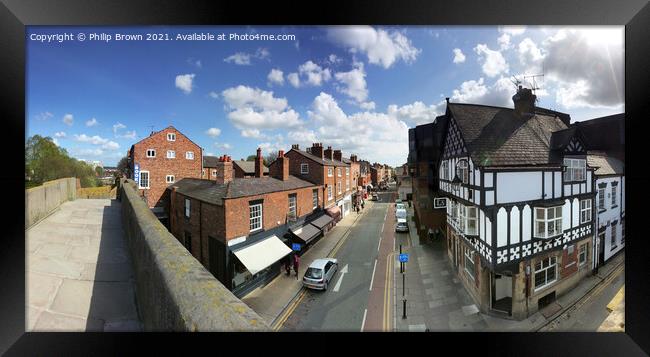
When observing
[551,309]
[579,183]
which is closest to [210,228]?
[551,309]

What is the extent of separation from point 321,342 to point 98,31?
4.36m

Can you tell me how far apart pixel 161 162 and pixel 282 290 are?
237 cm

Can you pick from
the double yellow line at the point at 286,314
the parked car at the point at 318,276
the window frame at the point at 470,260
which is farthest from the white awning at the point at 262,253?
the window frame at the point at 470,260

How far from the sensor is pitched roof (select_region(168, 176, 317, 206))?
2881mm

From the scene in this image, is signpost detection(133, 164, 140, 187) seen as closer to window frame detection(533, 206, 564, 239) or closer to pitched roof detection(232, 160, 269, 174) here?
pitched roof detection(232, 160, 269, 174)

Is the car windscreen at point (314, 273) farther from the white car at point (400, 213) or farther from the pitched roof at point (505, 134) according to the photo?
the pitched roof at point (505, 134)

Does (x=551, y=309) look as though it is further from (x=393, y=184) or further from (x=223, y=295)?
(x=223, y=295)

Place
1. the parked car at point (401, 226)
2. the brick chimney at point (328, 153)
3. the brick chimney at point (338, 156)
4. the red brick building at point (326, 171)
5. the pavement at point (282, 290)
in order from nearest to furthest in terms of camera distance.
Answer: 1. the pavement at point (282, 290)
2. the brick chimney at point (328, 153)
3. the red brick building at point (326, 171)
4. the brick chimney at point (338, 156)
5. the parked car at point (401, 226)

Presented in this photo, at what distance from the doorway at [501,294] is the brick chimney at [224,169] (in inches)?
138

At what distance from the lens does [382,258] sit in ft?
10.9

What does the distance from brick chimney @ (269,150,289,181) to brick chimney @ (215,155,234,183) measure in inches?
23.6

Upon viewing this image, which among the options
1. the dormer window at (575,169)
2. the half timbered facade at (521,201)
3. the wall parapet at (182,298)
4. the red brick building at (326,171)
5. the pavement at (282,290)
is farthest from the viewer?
the red brick building at (326,171)

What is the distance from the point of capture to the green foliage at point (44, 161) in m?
2.60

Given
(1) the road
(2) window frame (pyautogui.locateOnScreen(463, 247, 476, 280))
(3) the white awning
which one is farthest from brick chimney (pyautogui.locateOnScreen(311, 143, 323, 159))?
(2) window frame (pyautogui.locateOnScreen(463, 247, 476, 280))
